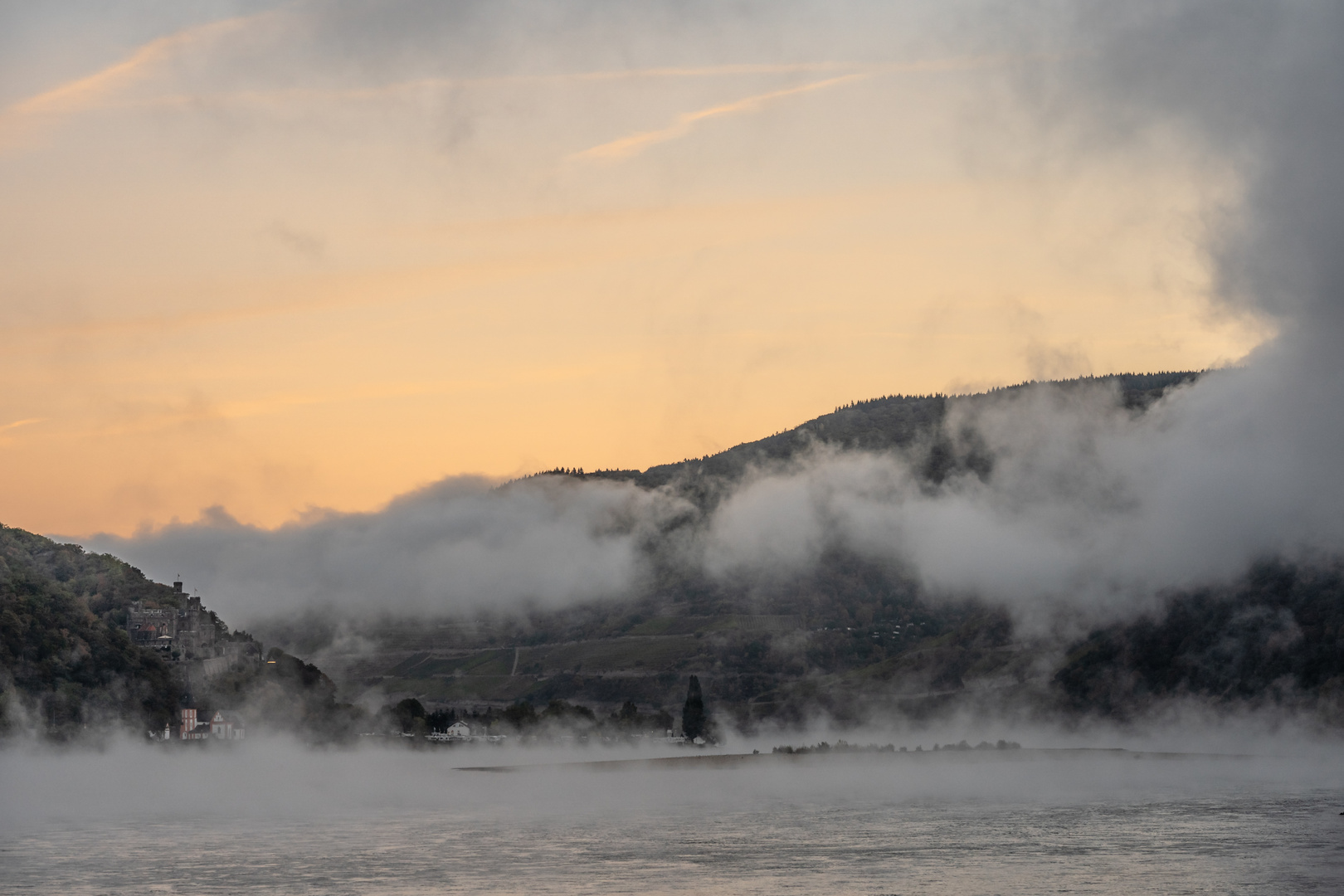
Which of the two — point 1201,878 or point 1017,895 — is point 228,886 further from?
point 1201,878

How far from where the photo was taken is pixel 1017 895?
172m

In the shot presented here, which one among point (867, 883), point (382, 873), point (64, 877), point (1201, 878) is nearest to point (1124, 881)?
point (1201, 878)

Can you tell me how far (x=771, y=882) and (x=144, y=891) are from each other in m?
79.6

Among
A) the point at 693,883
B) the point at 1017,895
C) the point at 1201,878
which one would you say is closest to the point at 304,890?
the point at 693,883

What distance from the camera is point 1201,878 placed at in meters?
190

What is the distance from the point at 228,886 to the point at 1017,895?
325 feet

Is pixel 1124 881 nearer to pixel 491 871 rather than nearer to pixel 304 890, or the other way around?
pixel 491 871

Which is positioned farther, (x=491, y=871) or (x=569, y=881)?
(x=491, y=871)

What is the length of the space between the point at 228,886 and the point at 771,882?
69954mm

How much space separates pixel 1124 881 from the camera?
18638 centimetres

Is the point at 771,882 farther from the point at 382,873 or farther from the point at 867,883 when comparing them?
the point at 382,873

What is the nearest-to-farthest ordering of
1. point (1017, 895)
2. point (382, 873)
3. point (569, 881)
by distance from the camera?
point (1017, 895) → point (569, 881) → point (382, 873)

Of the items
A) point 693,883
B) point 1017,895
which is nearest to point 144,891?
point 693,883

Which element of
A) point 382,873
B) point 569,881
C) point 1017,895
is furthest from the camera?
point 382,873
